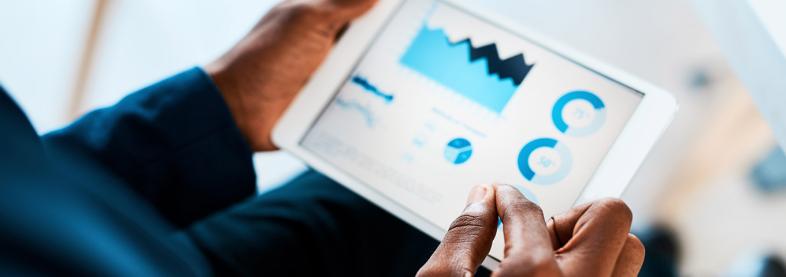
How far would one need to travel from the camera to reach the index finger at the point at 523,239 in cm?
33

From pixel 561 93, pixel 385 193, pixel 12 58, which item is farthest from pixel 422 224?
pixel 12 58

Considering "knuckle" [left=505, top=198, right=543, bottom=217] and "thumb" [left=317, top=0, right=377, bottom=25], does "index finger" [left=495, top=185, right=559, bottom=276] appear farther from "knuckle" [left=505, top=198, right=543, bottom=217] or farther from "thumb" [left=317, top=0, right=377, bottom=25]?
"thumb" [left=317, top=0, right=377, bottom=25]

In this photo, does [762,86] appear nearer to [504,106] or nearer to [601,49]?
[504,106]

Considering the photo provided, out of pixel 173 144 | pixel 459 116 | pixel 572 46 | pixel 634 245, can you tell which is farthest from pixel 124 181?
pixel 572 46

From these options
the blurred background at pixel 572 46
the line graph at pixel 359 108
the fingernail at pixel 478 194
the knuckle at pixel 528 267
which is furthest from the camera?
the blurred background at pixel 572 46

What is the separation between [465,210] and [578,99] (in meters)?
0.15

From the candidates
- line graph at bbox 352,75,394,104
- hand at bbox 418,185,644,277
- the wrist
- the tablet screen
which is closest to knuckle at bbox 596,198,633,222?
hand at bbox 418,185,644,277

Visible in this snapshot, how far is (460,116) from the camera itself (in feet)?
1.74

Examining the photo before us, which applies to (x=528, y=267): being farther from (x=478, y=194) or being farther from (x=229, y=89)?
(x=229, y=89)

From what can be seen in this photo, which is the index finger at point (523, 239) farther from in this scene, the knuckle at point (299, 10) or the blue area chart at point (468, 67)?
the knuckle at point (299, 10)

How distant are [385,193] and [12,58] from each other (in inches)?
19.5

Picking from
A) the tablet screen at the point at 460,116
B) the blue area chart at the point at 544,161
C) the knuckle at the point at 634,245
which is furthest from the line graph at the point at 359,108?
the knuckle at the point at 634,245

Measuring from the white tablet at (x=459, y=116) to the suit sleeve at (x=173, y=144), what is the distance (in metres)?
0.05

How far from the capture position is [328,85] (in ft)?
1.89
